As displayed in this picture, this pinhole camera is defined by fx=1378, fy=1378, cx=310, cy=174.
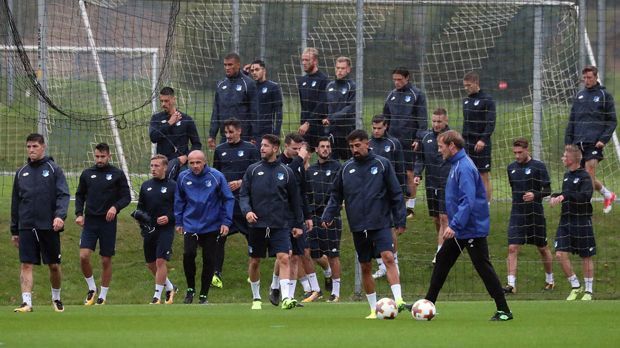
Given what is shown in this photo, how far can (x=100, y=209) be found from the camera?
19.6 meters

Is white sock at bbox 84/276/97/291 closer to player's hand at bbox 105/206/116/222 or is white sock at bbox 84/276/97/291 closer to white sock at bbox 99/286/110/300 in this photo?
white sock at bbox 99/286/110/300

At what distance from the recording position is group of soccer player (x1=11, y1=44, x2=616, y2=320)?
16844 mm

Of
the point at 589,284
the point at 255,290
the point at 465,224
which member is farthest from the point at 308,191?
the point at 465,224

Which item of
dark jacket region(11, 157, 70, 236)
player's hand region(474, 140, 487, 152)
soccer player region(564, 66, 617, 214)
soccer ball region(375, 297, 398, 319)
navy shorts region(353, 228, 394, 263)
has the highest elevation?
soccer player region(564, 66, 617, 214)

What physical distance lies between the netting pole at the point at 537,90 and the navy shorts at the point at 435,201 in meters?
2.28

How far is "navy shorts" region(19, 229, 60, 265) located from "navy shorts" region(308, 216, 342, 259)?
14.6 ft

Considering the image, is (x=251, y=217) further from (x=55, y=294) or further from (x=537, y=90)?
(x=537, y=90)

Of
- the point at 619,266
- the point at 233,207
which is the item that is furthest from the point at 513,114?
the point at 233,207

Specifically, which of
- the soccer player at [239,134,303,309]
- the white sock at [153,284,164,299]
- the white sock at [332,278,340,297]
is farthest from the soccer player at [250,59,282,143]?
the white sock at [153,284,164,299]

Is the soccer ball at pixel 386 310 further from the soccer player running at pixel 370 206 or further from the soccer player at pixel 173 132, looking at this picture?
the soccer player at pixel 173 132

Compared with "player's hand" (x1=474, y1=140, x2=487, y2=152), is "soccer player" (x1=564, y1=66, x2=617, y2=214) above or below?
above

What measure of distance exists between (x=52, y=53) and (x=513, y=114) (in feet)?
26.7

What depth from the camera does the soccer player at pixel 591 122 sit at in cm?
2180

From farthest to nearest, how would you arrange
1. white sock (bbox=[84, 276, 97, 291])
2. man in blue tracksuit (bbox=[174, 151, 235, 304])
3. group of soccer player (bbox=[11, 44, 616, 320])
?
1. white sock (bbox=[84, 276, 97, 291])
2. man in blue tracksuit (bbox=[174, 151, 235, 304])
3. group of soccer player (bbox=[11, 44, 616, 320])
